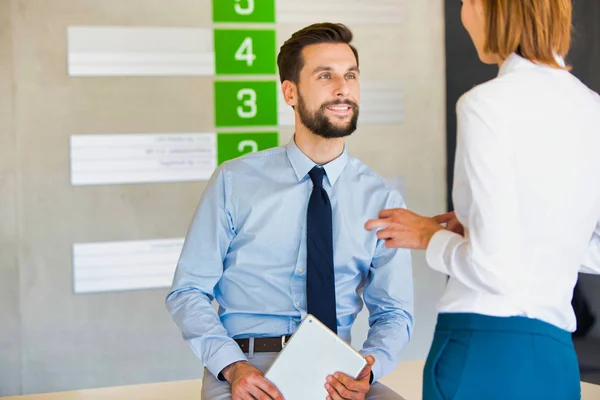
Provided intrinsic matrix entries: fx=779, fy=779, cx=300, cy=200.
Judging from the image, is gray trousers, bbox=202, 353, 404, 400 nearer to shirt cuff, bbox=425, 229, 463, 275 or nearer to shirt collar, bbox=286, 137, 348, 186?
shirt collar, bbox=286, 137, 348, 186

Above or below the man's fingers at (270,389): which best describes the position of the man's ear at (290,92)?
above

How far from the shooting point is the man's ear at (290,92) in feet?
8.48

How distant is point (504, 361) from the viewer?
140 centimetres

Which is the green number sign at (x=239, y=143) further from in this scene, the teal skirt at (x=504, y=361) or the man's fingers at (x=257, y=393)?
the teal skirt at (x=504, y=361)

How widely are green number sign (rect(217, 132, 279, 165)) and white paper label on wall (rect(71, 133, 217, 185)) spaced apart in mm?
39

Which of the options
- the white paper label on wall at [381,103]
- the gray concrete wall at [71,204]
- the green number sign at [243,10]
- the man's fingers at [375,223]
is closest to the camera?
the man's fingers at [375,223]

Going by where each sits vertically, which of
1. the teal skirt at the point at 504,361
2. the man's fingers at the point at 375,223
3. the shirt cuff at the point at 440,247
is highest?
the man's fingers at the point at 375,223

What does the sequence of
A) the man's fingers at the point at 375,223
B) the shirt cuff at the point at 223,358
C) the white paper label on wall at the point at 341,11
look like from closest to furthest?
the man's fingers at the point at 375,223
the shirt cuff at the point at 223,358
the white paper label on wall at the point at 341,11

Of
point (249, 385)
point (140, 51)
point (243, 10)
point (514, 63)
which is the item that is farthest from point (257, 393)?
point (243, 10)

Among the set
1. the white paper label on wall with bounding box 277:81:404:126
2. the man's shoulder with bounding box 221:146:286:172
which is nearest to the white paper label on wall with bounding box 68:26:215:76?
the white paper label on wall with bounding box 277:81:404:126

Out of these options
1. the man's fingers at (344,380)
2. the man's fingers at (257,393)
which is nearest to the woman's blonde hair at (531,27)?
the man's fingers at (344,380)

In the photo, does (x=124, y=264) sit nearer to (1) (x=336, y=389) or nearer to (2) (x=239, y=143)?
(2) (x=239, y=143)

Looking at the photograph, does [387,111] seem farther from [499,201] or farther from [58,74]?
[499,201]

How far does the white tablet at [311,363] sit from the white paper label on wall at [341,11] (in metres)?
2.64
